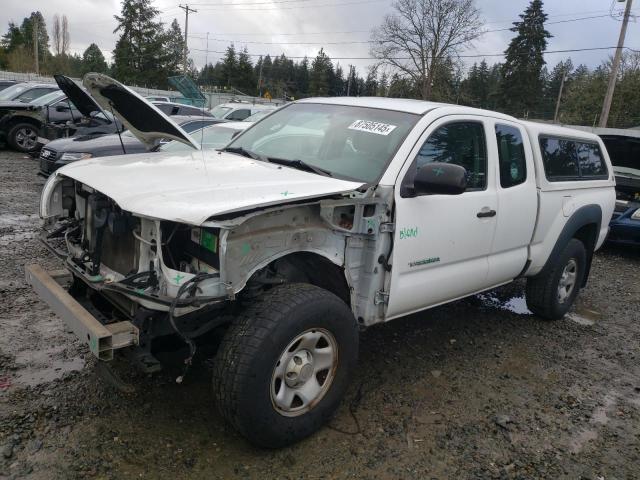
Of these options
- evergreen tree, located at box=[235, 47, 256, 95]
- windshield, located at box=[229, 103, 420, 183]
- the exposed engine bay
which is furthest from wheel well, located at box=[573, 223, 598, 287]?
evergreen tree, located at box=[235, 47, 256, 95]

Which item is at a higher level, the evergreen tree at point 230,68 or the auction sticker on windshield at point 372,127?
the evergreen tree at point 230,68

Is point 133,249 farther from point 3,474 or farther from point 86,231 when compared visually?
point 3,474

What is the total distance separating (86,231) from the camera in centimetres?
317

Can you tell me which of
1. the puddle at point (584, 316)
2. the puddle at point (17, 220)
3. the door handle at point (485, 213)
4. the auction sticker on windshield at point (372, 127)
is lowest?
the puddle at point (584, 316)

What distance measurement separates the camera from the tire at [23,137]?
1351cm

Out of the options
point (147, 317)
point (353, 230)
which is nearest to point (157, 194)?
point (147, 317)

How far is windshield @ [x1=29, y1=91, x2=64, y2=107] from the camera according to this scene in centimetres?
1403

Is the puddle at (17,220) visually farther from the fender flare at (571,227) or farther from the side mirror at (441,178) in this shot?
the fender flare at (571,227)

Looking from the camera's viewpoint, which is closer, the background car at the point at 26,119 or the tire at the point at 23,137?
the background car at the point at 26,119

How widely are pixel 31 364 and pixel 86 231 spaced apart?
1157mm

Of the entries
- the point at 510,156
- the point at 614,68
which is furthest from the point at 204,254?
the point at 614,68

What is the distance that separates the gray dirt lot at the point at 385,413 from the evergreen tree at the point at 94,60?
251 ft

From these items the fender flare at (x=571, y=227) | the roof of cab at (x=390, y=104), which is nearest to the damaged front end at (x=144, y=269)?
the roof of cab at (x=390, y=104)

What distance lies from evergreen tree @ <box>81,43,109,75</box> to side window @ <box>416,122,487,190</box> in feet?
252
